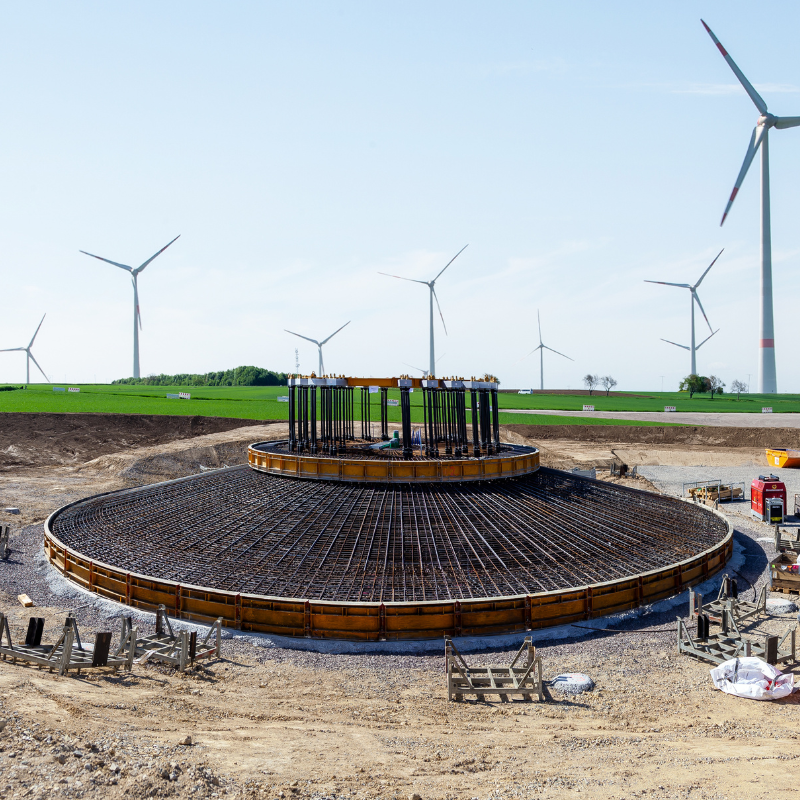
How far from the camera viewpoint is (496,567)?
22.5 meters

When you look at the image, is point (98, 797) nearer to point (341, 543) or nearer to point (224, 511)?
point (341, 543)

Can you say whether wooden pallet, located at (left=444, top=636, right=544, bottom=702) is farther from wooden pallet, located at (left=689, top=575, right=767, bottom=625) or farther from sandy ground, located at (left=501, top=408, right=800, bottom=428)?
sandy ground, located at (left=501, top=408, right=800, bottom=428)

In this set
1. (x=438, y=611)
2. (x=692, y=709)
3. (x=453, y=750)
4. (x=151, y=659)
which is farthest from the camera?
(x=438, y=611)

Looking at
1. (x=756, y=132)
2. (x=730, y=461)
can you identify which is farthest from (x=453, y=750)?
(x=756, y=132)

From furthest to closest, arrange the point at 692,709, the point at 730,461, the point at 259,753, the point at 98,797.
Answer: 1. the point at 730,461
2. the point at 692,709
3. the point at 259,753
4. the point at 98,797

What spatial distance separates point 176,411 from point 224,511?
6304 cm

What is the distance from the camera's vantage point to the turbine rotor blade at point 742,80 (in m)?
87.9

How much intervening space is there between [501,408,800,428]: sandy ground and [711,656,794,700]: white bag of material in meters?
81.1

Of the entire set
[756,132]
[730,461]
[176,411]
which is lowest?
[730,461]

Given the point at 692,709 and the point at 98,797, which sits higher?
the point at 98,797

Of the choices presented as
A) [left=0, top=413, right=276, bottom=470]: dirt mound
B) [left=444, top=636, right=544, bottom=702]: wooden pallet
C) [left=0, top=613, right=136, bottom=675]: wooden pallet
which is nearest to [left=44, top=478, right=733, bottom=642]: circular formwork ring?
[left=444, top=636, right=544, bottom=702]: wooden pallet

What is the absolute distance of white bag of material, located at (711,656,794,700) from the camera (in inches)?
642

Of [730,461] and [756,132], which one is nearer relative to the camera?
[730,461]

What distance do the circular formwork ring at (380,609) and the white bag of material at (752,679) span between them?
5002 millimetres
